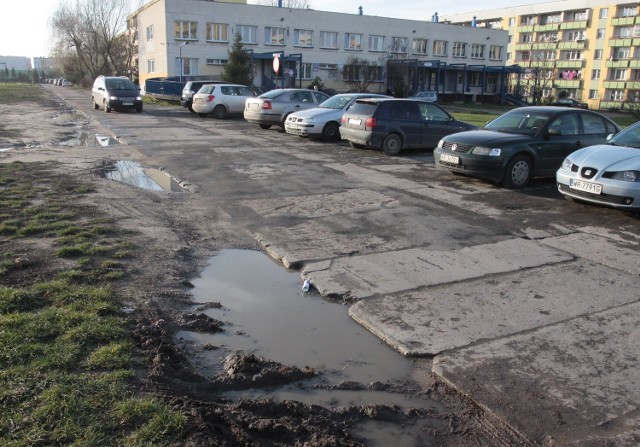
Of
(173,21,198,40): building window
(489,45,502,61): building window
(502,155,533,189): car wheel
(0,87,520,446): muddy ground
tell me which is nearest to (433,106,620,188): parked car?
(502,155,533,189): car wheel

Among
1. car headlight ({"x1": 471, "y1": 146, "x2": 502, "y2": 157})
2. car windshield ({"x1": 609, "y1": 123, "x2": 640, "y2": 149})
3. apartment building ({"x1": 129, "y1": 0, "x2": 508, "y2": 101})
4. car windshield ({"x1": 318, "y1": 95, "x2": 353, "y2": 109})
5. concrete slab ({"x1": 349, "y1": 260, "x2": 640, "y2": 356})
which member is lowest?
concrete slab ({"x1": 349, "y1": 260, "x2": 640, "y2": 356})

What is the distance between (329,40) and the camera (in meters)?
58.4

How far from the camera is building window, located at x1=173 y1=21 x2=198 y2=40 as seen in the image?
165ft

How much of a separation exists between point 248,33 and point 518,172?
48.1 meters

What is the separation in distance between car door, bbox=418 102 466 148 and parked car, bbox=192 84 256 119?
14.4 meters

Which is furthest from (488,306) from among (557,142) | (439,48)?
(439,48)

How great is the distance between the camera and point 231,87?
92.2 feet

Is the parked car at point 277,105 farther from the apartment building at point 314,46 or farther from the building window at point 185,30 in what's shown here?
the building window at point 185,30

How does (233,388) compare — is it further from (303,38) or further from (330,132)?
(303,38)

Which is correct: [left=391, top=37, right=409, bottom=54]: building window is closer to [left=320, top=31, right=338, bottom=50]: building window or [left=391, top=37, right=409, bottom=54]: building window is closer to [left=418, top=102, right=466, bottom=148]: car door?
[left=320, top=31, right=338, bottom=50]: building window

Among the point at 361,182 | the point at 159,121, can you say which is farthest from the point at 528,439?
the point at 159,121

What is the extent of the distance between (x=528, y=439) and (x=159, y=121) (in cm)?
2456

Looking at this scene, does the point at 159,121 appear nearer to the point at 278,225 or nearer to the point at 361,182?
the point at 361,182

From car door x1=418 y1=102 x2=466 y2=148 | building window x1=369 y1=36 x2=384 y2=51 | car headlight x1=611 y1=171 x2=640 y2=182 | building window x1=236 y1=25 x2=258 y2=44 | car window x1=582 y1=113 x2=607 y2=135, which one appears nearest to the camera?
car headlight x1=611 y1=171 x2=640 y2=182
